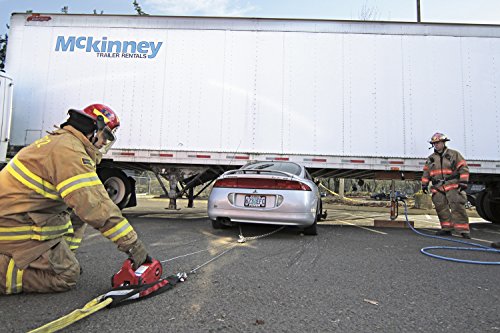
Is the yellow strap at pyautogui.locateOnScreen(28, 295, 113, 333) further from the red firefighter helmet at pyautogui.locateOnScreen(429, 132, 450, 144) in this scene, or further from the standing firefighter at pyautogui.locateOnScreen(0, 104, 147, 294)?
the red firefighter helmet at pyautogui.locateOnScreen(429, 132, 450, 144)

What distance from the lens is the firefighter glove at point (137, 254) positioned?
217cm

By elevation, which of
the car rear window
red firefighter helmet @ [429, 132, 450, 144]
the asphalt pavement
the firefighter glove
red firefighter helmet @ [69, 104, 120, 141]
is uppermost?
red firefighter helmet @ [429, 132, 450, 144]

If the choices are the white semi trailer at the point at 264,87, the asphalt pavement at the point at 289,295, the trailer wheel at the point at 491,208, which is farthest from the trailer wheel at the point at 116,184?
the trailer wheel at the point at 491,208

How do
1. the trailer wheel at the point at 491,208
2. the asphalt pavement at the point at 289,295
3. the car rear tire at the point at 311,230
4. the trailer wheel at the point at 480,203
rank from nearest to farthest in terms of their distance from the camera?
1. the asphalt pavement at the point at 289,295
2. the car rear tire at the point at 311,230
3. the trailer wheel at the point at 491,208
4. the trailer wheel at the point at 480,203

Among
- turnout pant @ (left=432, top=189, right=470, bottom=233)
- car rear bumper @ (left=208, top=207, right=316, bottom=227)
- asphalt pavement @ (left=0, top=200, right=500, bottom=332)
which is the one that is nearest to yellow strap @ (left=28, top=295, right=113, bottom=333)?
asphalt pavement @ (left=0, top=200, right=500, bottom=332)

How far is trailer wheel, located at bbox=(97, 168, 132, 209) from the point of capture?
699 centimetres

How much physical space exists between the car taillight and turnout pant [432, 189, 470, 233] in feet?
10.3

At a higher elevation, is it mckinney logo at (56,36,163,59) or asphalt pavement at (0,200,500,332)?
mckinney logo at (56,36,163,59)

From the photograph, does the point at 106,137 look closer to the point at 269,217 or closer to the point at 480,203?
the point at 269,217

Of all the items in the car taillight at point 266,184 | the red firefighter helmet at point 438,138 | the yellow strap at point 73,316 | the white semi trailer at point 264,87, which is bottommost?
the yellow strap at point 73,316

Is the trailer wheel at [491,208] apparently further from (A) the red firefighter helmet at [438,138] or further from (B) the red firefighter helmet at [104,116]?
(B) the red firefighter helmet at [104,116]

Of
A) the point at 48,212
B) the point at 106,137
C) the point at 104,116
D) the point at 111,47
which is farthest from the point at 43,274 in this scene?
the point at 111,47

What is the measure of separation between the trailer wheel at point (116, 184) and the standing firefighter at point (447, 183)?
252 inches

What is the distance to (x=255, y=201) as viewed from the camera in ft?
15.6
